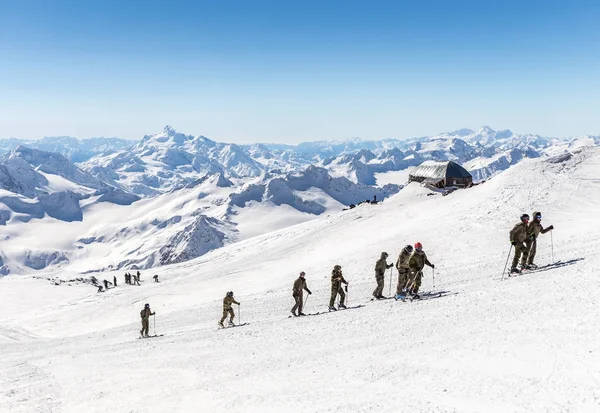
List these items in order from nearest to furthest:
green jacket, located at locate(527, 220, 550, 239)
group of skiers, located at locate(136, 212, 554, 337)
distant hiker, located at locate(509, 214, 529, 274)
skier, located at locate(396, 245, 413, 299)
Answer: group of skiers, located at locate(136, 212, 554, 337), skier, located at locate(396, 245, 413, 299), distant hiker, located at locate(509, 214, 529, 274), green jacket, located at locate(527, 220, 550, 239)

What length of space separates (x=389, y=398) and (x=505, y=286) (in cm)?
914

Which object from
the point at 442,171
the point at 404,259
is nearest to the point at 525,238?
the point at 404,259

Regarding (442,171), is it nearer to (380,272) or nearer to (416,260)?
(380,272)

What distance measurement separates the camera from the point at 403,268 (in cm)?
1723

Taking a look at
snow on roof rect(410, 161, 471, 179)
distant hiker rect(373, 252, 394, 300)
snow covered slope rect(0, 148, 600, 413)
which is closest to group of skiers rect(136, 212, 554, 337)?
distant hiker rect(373, 252, 394, 300)

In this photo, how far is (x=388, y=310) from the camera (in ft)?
52.2

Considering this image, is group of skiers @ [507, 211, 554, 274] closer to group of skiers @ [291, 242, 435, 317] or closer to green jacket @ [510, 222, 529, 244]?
green jacket @ [510, 222, 529, 244]

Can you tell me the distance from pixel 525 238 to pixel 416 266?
4964mm

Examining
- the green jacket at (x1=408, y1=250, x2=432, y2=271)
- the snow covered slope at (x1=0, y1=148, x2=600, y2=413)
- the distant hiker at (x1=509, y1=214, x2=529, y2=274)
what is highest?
the distant hiker at (x1=509, y1=214, x2=529, y2=274)

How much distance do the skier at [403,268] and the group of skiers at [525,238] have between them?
441 cm

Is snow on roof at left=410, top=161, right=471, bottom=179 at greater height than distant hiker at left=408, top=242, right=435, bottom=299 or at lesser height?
greater

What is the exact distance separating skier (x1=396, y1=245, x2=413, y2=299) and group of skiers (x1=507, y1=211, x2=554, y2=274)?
4.41 metres

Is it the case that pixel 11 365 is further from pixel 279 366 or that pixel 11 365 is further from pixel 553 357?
pixel 553 357

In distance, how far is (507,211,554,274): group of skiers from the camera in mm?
17641
